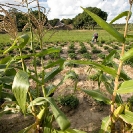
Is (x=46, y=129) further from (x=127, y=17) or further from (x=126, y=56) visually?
(x=127, y=17)

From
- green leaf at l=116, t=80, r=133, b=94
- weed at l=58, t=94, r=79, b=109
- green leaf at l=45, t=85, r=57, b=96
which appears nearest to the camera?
green leaf at l=116, t=80, r=133, b=94

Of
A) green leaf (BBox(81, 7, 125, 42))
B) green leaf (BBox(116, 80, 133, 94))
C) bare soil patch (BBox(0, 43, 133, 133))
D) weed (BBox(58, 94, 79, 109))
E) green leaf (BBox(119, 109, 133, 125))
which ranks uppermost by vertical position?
green leaf (BBox(81, 7, 125, 42))

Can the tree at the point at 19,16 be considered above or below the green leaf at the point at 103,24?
above

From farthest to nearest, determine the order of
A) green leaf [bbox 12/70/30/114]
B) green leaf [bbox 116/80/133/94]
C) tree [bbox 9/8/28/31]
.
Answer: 1. tree [bbox 9/8/28/31]
2. green leaf [bbox 116/80/133/94]
3. green leaf [bbox 12/70/30/114]

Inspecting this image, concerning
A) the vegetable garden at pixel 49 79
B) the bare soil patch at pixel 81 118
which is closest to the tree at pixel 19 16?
the vegetable garden at pixel 49 79

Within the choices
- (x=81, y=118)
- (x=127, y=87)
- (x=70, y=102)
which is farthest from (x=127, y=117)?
(x=70, y=102)

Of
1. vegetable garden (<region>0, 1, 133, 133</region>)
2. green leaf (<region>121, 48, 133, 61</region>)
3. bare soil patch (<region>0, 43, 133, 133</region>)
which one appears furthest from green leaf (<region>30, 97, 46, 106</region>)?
bare soil patch (<region>0, 43, 133, 133</region>)

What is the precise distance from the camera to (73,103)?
12.8ft

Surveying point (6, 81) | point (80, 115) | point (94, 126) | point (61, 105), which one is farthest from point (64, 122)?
point (61, 105)

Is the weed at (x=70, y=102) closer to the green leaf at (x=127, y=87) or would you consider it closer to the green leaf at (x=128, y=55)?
the green leaf at (x=127, y=87)

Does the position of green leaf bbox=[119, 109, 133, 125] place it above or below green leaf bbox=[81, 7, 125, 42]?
below

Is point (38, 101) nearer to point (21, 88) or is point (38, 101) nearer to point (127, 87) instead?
point (21, 88)

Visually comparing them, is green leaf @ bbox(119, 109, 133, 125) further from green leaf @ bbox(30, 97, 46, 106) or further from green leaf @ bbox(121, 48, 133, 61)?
green leaf @ bbox(30, 97, 46, 106)

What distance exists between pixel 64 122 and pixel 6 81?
3.38 ft
